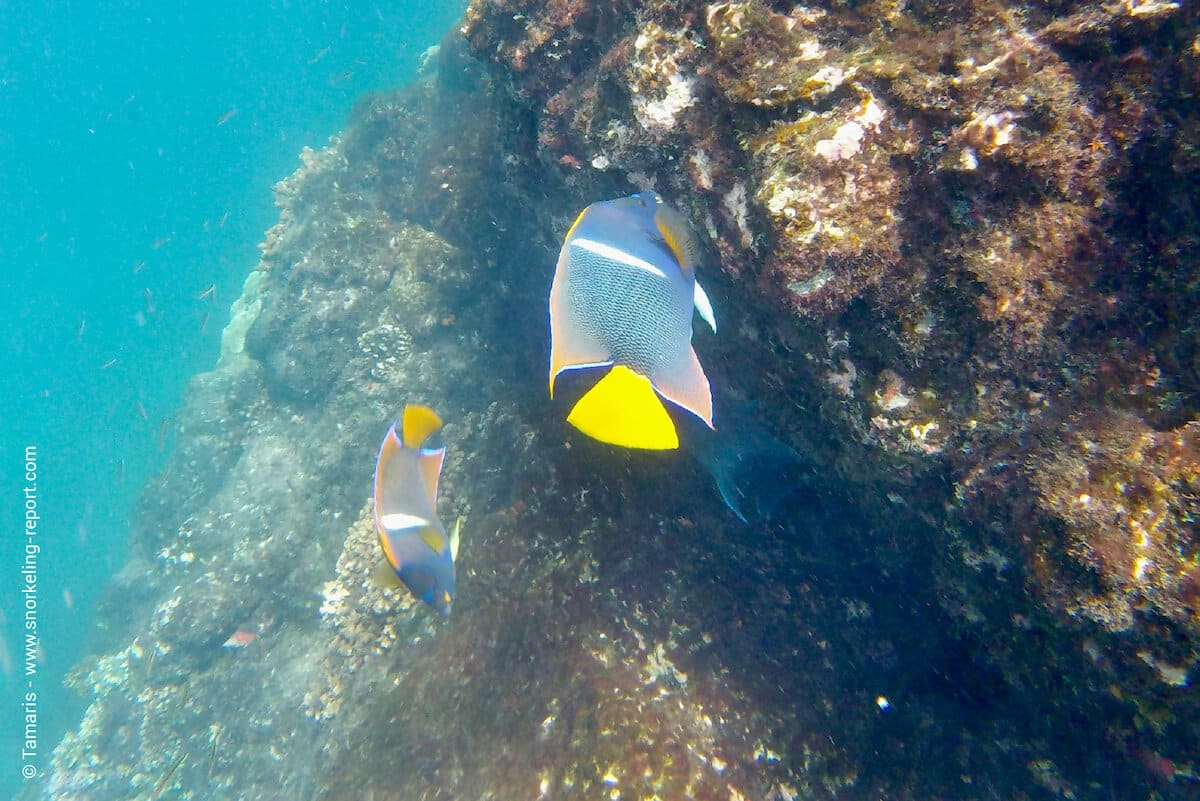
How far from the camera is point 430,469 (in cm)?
254

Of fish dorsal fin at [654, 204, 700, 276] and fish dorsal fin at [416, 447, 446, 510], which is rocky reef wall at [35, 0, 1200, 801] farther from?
fish dorsal fin at [416, 447, 446, 510]

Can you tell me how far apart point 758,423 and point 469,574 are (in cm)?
237

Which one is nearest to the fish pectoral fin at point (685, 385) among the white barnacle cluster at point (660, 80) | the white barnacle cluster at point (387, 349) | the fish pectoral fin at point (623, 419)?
the fish pectoral fin at point (623, 419)

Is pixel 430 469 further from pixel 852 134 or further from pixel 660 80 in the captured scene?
pixel 852 134

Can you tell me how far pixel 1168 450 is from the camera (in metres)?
1.61

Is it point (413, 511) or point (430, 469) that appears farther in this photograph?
point (430, 469)

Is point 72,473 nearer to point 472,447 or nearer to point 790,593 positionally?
point 472,447

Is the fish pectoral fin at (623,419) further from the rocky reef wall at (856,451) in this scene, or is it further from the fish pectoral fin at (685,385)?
the rocky reef wall at (856,451)

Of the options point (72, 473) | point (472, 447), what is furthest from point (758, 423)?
point (72, 473)

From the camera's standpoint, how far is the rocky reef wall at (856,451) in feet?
5.34

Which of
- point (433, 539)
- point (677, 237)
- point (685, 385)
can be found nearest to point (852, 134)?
point (677, 237)

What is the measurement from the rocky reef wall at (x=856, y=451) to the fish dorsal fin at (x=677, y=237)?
0.35 metres

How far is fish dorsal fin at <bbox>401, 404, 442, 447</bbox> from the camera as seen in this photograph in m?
2.16

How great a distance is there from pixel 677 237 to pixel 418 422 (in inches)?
49.6
